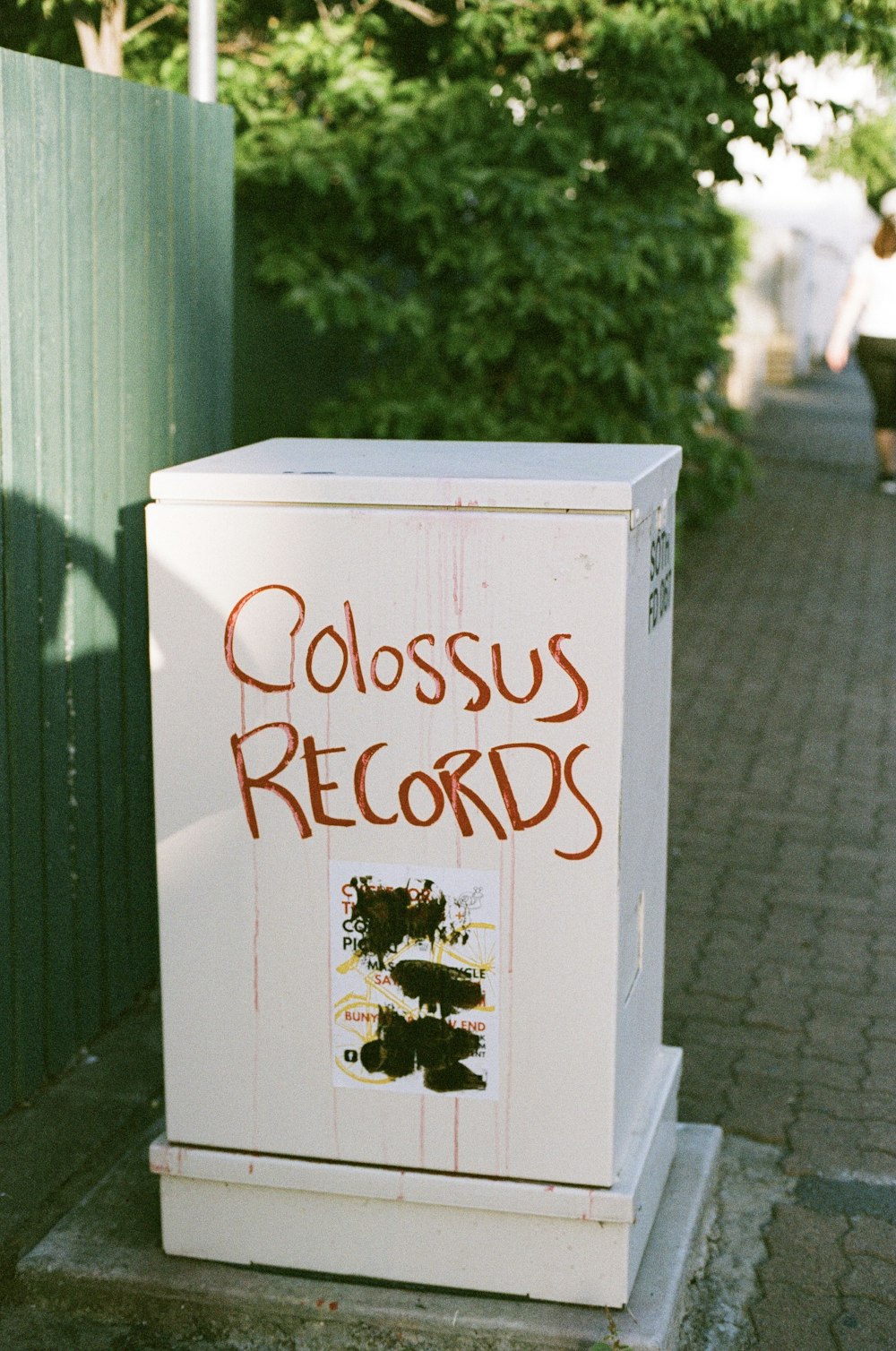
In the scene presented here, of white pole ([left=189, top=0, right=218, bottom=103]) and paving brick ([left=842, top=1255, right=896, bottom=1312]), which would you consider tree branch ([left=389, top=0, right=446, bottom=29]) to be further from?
paving brick ([left=842, top=1255, right=896, bottom=1312])

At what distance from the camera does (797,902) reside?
5.15 metres

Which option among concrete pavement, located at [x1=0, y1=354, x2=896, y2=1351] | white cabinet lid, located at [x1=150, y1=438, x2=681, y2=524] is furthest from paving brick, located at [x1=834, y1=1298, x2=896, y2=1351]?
white cabinet lid, located at [x1=150, y1=438, x2=681, y2=524]

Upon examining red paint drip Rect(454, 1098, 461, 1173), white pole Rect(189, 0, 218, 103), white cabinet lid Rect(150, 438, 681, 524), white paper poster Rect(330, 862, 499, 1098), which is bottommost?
red paint drip Rect(454, 1098, 461, 1173)

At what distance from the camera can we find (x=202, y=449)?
13.9ft

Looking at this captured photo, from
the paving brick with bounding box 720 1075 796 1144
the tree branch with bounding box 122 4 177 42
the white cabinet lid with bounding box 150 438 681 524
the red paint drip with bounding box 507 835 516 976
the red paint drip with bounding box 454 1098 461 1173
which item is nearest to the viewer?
the white cabinet lid with bounding box 150 438 681 524

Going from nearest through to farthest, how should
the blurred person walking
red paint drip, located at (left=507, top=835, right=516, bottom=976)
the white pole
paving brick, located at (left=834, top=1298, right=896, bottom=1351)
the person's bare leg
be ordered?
red paint drip, located at (left=507, top=835, right=516, bottom=976)
paving brick, located at (left=834, top=1298, right=896, bottom=1351)
the white pole
the blurred person walking
the person's bare leg

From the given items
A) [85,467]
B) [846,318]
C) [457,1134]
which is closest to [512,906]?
[457,1134]

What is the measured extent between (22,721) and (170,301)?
1.16 meters

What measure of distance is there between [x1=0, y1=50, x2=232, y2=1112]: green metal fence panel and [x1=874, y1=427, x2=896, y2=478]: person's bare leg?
9035 millimetres

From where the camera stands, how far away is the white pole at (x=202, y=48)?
4.49 metres

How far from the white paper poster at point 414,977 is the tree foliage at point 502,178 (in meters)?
4.16

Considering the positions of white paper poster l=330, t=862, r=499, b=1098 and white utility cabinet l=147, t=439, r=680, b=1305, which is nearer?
white utility cabinet l=147, t=439, r=680, b=1305

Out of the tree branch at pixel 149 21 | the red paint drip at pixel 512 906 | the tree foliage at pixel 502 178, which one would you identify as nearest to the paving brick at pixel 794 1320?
the red paint drip at pixel 512 906

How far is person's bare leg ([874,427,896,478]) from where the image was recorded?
12422 millimetres
